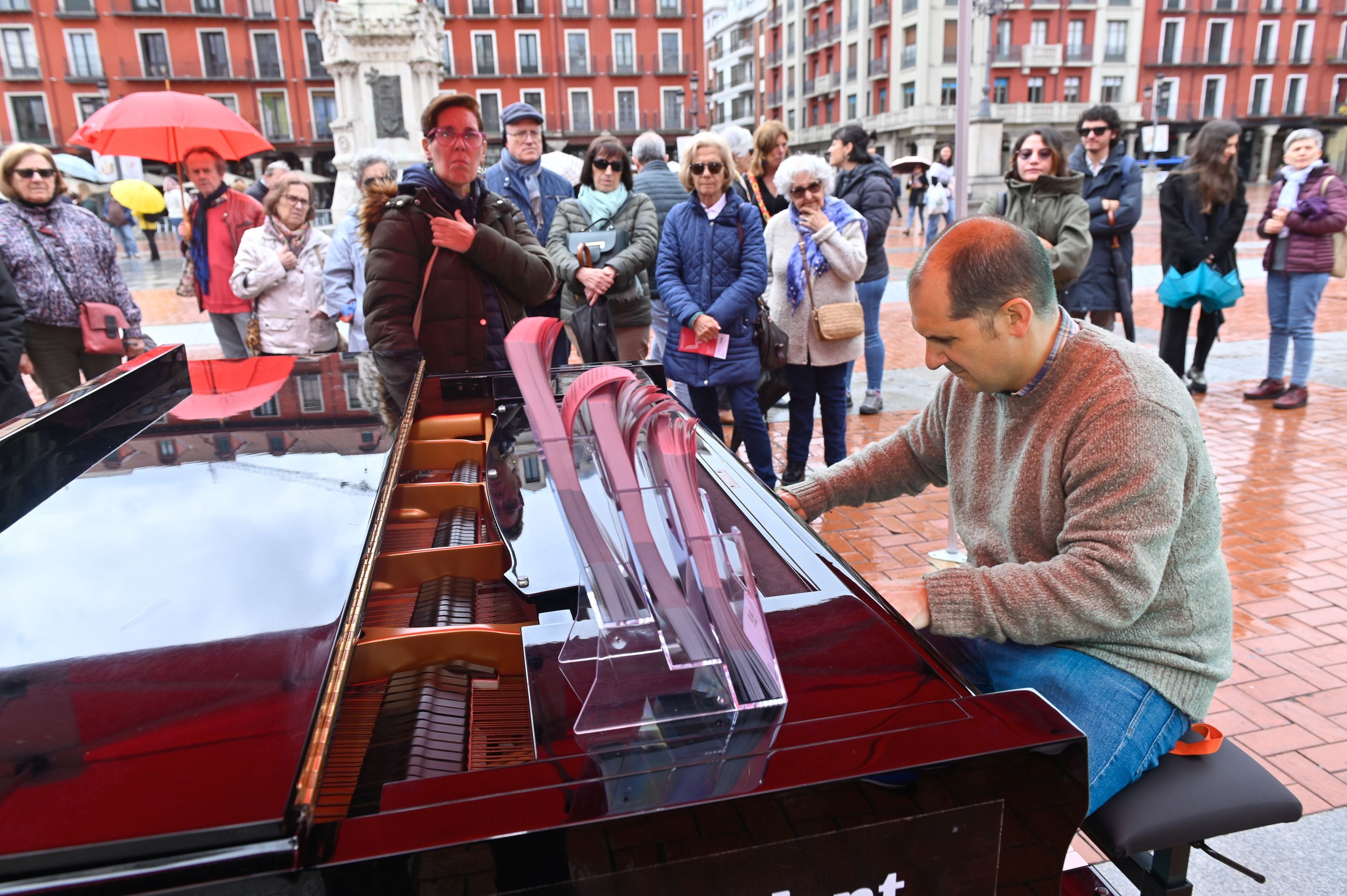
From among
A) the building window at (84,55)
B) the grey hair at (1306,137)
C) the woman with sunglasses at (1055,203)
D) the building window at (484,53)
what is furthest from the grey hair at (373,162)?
the building window at (84,55)

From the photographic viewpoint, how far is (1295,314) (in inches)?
238

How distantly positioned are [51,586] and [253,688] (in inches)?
19.7

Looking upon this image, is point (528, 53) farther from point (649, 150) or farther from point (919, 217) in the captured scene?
point (649, 150)

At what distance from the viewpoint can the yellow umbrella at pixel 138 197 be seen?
16516 mm

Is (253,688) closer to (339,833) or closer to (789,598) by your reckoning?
(339,833)

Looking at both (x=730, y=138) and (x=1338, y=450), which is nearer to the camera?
(x=1338, y=450)

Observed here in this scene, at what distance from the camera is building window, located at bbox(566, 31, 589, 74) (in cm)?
4350

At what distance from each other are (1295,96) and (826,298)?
5807 centimetres

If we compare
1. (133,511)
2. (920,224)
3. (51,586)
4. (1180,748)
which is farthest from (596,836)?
(920,224)

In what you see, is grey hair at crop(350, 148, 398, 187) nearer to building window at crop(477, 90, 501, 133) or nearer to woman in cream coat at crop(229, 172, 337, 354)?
woman in cream coat at crop(229, 172, 337, 354)

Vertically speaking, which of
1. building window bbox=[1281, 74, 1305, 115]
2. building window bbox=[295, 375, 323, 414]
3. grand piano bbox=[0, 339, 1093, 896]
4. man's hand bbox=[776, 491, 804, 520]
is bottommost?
man's hand bbox=[776, 491, 804, 520]

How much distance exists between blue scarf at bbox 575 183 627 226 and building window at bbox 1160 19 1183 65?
5333 centimetres

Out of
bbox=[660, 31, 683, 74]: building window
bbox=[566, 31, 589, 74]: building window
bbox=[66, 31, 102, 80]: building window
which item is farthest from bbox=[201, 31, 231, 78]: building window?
bbox=[660, 31, 683, 74]: building window

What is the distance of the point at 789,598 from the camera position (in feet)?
4.64
